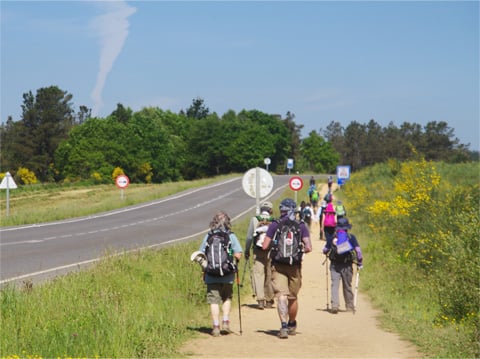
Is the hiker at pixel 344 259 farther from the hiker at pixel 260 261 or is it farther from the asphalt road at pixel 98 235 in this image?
the asphalt road at pixel 98 235

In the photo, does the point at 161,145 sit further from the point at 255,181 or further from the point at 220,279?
the point at 220,279

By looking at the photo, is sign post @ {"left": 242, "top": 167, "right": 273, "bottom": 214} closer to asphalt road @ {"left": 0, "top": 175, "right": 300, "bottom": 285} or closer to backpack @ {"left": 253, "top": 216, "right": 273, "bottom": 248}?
asphalt road @ {"left": 0, "top": 175, "right": 300, "bottom": 285}

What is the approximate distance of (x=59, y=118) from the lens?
121m

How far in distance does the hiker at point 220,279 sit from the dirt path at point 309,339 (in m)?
0.26

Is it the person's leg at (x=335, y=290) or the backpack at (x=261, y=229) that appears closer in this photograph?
the backpack at (x=261, y=229)

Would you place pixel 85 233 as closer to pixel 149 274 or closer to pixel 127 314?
pixel 149 274

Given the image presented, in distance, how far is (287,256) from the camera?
9.61m

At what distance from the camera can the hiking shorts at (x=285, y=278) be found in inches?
383

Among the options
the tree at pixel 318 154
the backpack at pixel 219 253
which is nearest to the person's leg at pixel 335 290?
the backpack at pixel 219 253

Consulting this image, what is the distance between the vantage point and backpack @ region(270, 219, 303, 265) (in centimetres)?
959

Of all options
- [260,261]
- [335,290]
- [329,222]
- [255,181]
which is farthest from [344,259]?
[329,222]

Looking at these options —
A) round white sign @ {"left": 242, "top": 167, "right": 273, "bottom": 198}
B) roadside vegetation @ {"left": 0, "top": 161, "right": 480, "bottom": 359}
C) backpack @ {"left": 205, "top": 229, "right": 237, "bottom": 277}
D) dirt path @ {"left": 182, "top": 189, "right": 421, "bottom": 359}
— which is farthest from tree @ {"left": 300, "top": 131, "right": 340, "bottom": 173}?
backpack @ {"left": 205, "top": 229, "right": 237, "bottom": 277}

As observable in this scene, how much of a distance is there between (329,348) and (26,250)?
14.3m

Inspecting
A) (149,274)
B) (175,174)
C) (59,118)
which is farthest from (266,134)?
(149,274)
